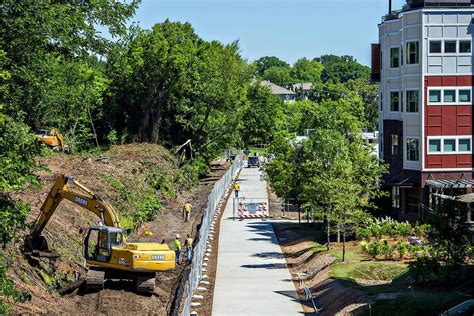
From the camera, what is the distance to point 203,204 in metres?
67.9

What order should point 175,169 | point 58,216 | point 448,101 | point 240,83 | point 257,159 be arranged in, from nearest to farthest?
point 58,216 < point 448,101 < point 175,169 < point 240,83 < point 257,159

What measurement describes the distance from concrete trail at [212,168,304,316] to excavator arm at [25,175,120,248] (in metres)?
5.00

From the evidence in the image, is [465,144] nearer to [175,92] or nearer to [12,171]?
[175,92]

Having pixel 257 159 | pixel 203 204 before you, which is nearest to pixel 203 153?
pixel 203 204

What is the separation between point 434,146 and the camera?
53.6 metres

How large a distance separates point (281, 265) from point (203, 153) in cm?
4209

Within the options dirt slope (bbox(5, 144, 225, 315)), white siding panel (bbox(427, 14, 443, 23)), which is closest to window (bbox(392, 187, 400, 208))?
white siding panel (bbox(427, 14, 443, 23))

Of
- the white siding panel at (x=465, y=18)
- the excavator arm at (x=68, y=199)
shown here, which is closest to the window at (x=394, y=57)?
the white siding panel at (x=465, y=18)

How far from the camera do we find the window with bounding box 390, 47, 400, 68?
187ft

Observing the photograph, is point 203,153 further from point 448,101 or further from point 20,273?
point 20,273

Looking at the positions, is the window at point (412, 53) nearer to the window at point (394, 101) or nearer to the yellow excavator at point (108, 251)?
the window at point (394, 101)

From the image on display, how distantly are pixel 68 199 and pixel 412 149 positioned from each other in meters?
26.8

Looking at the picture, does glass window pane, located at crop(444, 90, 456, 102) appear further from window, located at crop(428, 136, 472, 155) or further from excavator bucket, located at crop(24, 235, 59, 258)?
excavator bucket, located at crop(24, 235, 59, 258)

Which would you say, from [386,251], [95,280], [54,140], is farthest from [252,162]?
[95,280]
